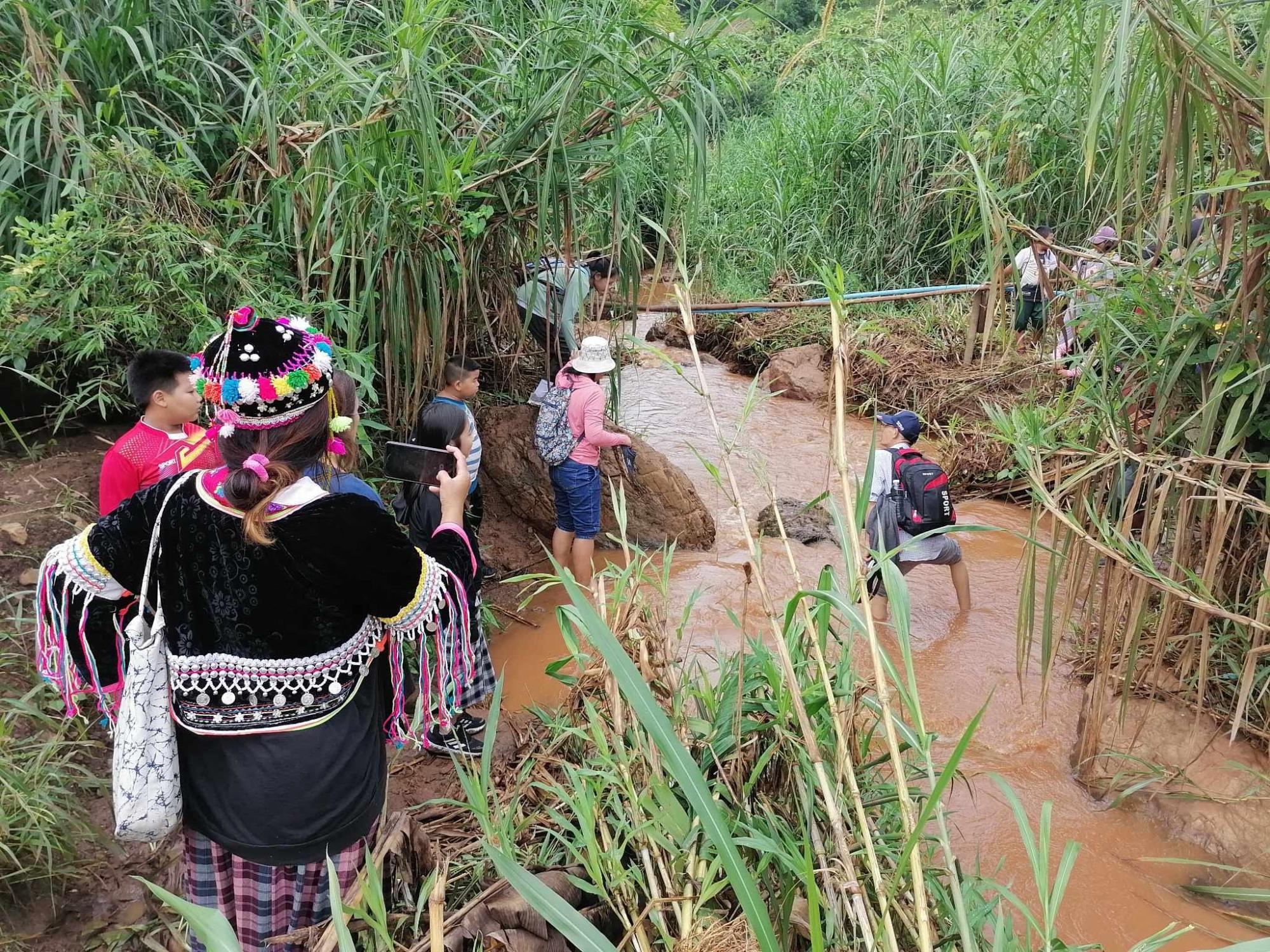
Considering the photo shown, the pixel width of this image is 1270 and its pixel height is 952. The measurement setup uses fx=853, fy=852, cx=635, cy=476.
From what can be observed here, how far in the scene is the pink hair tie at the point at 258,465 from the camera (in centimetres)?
143

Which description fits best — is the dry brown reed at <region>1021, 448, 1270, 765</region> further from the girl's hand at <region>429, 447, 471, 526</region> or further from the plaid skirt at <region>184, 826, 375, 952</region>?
the plaid skirt at <region>184, 826, 375, 952</region>

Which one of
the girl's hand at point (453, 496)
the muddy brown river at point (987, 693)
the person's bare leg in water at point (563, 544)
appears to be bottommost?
the muddy brown river at point (987, 693)

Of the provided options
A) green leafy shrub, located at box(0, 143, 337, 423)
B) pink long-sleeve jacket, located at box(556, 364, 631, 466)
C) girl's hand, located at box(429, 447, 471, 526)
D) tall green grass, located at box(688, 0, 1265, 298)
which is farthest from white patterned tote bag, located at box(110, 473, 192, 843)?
tall green grass, located at box(688, 0, 1265, 298)

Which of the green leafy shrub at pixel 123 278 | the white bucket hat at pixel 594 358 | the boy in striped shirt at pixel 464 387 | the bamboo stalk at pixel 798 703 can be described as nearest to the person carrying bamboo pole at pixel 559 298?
the white bucket hat at pixel 594 358

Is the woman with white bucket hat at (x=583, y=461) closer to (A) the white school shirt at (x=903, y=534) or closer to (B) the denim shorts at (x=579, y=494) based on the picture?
(B) the denim shorts at (x=579, y=494)

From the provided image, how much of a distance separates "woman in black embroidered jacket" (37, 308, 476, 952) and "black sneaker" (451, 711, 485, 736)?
125 centimetres

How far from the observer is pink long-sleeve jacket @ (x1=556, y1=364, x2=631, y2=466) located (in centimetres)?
413

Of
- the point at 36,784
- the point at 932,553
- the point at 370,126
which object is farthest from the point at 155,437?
the point at 932,553

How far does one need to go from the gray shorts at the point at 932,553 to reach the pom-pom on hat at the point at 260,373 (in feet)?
11.2

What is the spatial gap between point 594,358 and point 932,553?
6.50 ft

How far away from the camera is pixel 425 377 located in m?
3.93

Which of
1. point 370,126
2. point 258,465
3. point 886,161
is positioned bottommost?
point 258,465

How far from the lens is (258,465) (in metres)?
1.43

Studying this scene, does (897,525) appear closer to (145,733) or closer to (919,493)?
(919,493)
